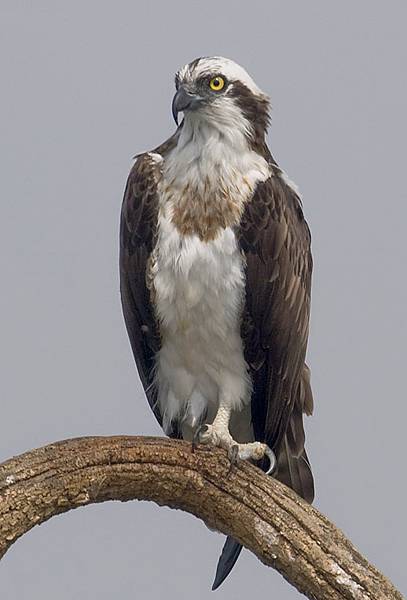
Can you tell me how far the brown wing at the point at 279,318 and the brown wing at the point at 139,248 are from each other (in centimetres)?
52

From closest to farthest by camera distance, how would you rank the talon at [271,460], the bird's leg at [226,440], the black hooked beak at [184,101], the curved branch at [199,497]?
the curved branch at [199,497]
the bird's leg at [226,440]
the black hooked beak at [184,101]
the talon at [271,460]

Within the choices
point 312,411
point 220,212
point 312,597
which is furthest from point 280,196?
point 312,597

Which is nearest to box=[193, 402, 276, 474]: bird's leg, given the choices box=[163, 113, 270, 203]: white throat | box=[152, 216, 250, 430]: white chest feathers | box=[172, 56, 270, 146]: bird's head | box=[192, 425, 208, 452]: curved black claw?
box=[192, 425, 208, 452]: curved black claw

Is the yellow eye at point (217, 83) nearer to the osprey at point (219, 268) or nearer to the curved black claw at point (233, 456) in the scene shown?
the osprey at point (219, 268)

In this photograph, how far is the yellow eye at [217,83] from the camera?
262 inches

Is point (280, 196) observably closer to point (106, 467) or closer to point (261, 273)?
point (261, 273)

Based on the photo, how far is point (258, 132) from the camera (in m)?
6.85


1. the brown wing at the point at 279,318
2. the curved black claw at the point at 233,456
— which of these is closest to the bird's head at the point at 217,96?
the brown wing at the point at 279,318

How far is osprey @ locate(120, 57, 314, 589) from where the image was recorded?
21.5 feet

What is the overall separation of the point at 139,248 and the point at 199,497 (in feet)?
4.66

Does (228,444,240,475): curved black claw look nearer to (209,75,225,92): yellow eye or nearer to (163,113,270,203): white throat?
(163,113,270,203): white throat

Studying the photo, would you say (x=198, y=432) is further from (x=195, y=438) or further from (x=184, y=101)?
(x=184, y=101)

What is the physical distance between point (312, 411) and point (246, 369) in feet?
2.38

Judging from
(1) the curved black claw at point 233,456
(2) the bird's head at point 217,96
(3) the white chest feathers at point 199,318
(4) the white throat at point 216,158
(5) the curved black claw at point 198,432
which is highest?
(2) the bird's head at point 217,96
